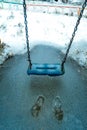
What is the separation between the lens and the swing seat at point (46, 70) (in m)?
6.19

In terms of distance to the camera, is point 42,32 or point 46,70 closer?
point 46,70

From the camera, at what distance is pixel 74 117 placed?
5.74 m

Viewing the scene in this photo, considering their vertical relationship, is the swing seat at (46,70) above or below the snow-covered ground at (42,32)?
above

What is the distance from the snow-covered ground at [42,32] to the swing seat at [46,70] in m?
2.02

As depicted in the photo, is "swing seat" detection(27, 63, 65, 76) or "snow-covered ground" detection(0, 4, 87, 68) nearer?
"swing seat" detection(27, 63, 65, 76)

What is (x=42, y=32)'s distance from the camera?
1030cm

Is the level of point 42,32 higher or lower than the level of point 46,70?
lower

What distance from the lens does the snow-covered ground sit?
895 cm

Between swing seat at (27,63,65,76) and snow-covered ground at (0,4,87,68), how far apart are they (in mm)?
2024

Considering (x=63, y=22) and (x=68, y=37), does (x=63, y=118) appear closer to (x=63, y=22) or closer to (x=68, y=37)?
(x=68, y=37)

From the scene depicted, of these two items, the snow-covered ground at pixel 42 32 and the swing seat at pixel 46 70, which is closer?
the swing seat at pixel 46 70

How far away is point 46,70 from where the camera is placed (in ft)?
20.7

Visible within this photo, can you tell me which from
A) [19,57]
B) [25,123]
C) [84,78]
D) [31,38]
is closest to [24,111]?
[25,123]

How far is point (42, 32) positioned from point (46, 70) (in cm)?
426
